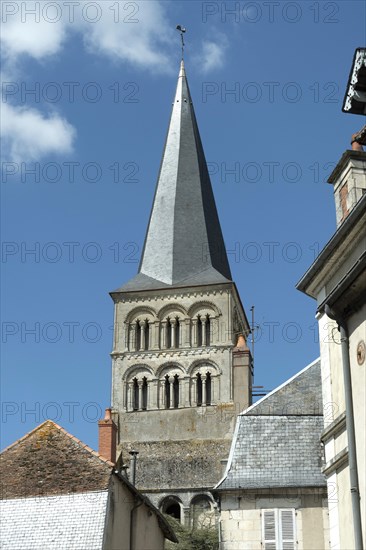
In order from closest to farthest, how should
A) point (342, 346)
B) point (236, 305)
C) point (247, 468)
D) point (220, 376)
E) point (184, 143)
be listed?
point (342, 346)
point (247, 468)
point (220, 376)
point (236, 305)
point (184, 143)

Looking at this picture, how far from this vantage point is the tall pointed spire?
6056cm

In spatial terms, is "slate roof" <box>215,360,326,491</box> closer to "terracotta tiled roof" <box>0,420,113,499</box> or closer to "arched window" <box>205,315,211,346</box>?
"terracotta tiled roof" <box>0,420,113,499</box>

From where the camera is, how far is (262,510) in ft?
59.4

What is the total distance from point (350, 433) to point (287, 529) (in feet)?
22.0

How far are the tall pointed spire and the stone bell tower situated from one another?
0.22 feet

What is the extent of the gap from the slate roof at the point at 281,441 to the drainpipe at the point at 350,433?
254 inches

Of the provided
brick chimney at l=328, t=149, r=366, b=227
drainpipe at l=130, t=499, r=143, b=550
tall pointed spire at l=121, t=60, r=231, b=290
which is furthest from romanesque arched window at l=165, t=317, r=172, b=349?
brick chimney at l=328, t=149, r=366, b=227

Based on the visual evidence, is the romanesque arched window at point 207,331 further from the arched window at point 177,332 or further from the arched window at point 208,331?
the arched window at point 177,332

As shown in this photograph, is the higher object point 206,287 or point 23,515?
point 206,287

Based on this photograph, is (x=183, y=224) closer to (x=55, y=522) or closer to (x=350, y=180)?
(x=55, y=522)

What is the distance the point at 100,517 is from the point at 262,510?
313 cm

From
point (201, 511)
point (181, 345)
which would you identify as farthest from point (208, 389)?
point (201, 511)

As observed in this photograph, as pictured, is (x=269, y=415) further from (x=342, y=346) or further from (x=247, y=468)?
(x=342, y=346)

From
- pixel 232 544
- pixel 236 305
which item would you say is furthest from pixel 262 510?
pixel 236 305
